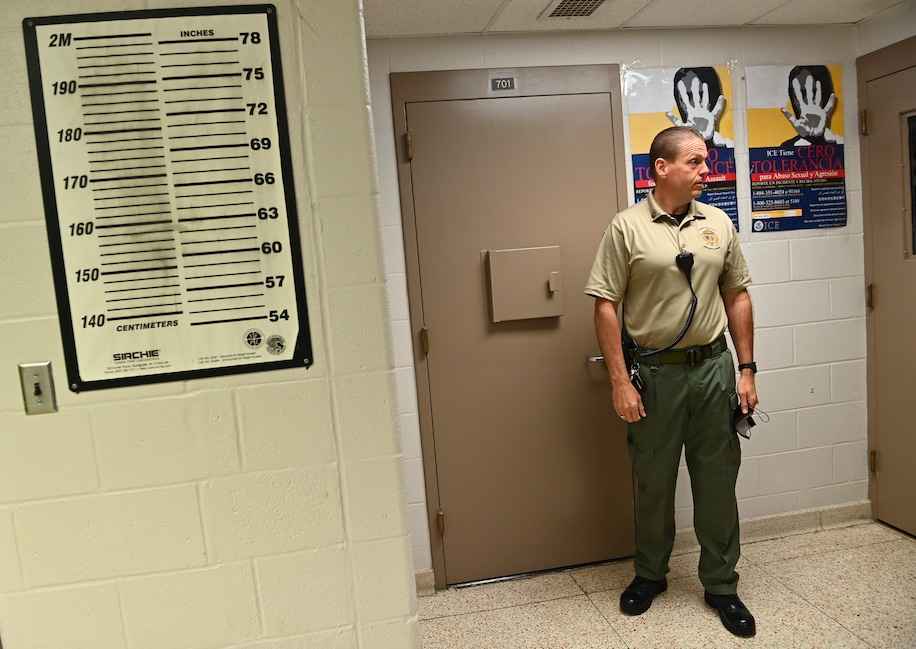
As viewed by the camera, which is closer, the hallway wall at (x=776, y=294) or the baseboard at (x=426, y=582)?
the hallway wall at (x=776, y=294)

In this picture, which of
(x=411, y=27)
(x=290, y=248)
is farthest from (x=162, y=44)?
(x=411, y=27)

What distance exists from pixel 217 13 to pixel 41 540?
1.10 meters

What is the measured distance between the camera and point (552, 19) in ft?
8.49

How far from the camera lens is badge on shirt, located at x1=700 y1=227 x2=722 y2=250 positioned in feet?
8.00

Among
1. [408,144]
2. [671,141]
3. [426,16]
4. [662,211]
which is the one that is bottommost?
[662,211]

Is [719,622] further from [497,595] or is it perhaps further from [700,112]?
[700,112]

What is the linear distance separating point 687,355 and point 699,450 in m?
0.37

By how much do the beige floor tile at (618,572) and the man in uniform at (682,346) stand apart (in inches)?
10.2

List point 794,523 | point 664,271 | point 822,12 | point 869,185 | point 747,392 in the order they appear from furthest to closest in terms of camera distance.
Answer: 1. point 794,523
2. point 869,185
3. point 822,12
4. point 747,392
5. point 664,271

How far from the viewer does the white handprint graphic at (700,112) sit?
9.36 ft

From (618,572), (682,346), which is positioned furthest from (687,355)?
(618,572)

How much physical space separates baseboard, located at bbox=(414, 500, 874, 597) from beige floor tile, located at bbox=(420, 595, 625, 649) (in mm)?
625

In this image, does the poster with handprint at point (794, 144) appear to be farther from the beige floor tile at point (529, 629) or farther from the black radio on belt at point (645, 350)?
the beige floor tile at point (529, 629)

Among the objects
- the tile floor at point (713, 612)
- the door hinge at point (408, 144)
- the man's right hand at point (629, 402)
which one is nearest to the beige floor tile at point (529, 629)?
the tile floor at point (713, 612)
